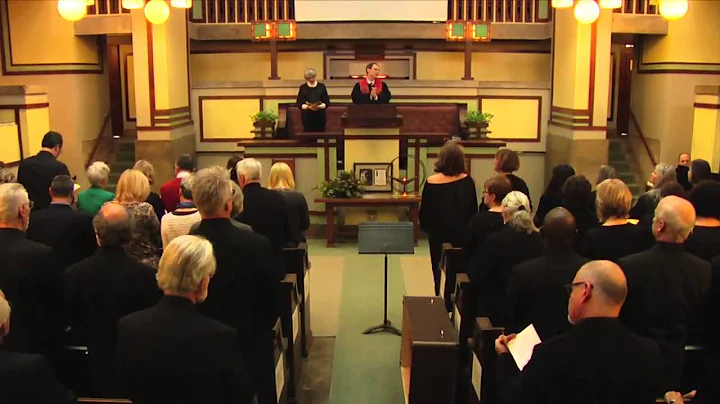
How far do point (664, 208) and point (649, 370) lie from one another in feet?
3.70

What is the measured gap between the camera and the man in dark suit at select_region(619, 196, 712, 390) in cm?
295

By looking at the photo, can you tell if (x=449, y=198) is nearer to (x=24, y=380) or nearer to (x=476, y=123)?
(x=24, y=380)

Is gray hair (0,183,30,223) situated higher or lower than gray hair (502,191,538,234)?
higher

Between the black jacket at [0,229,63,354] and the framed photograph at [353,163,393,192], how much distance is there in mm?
5402

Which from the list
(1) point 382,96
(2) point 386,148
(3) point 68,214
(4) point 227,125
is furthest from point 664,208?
(4) point 227,125

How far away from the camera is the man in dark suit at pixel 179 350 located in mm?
2207

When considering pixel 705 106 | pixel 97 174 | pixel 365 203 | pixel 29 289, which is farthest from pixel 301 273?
pixel 705 106

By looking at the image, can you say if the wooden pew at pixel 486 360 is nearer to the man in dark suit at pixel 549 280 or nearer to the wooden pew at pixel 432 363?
the man in dark suit at pixel 549 280

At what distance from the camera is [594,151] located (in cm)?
998

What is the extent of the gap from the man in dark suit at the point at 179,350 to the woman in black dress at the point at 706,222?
2.42 meters

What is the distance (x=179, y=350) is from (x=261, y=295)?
916mm

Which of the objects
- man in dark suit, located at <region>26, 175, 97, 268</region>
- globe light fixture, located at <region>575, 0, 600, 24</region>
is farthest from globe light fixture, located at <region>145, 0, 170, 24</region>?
man in dark suit, located at <region>26, 175, 97, 268</region>

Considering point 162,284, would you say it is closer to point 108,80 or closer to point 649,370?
point 649,370

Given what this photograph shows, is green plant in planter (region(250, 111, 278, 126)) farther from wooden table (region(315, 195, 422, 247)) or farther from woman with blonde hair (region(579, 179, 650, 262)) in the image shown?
woman with blonde hair (region(579, 179, 650, 262))
